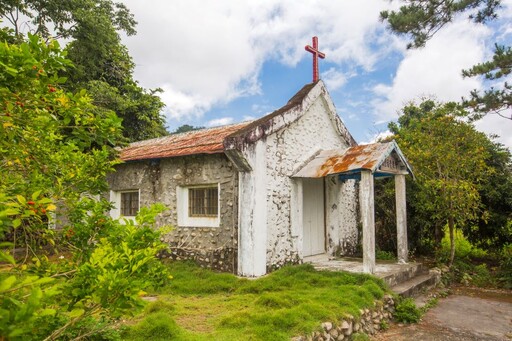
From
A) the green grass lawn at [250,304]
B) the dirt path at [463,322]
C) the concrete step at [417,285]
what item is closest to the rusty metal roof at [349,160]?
the green grass lawn at [250,304]

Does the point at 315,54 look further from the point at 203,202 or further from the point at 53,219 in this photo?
the point at 53,219

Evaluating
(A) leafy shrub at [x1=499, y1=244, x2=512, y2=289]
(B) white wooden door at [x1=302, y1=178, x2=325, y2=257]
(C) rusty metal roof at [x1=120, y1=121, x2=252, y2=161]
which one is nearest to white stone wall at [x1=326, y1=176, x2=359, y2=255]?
(B) white wooden door at [x1=302, y1=178, x2=325, y2=257]

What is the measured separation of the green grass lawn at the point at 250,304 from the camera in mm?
4871

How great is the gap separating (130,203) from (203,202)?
10.2 ft

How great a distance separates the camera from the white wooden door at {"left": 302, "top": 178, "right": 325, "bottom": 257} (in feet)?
33.3

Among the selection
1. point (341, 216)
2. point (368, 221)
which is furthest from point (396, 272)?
point (341, 216)

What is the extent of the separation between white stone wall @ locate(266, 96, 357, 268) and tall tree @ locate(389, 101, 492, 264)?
2.58 m

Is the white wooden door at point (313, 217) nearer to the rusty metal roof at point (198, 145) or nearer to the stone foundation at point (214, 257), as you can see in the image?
the stone foundation at point (214, 257)

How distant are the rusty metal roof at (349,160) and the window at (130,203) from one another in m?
5.03

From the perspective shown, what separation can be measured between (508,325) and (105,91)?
1631 cm

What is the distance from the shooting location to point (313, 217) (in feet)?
34.4

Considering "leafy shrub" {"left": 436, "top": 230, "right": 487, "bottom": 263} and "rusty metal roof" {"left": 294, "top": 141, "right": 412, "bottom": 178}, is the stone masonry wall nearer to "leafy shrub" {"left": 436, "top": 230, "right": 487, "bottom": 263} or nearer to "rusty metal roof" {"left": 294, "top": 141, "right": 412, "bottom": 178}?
"rusty metal roof" {"left": 294, "top": 141, "right": 412, "bottom": 178}

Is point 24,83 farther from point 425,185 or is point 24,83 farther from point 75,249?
point 425,185

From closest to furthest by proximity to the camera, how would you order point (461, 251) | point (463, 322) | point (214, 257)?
point (463, 322) → point (214, 257) → point (461, 251)
